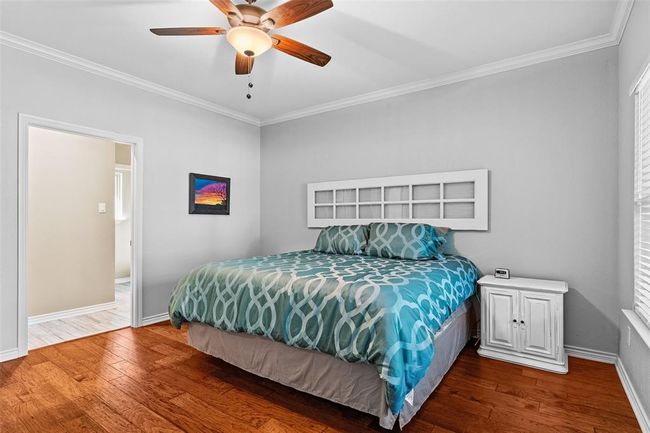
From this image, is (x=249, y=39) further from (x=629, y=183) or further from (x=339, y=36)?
(x=629, y=183)

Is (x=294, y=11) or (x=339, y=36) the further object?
(x=339, y=36)

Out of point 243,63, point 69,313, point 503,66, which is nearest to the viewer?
point 243,63

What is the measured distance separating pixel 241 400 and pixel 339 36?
9.18 feet

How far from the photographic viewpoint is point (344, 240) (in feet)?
12.2

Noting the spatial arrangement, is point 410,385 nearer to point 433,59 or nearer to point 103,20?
point 433,59

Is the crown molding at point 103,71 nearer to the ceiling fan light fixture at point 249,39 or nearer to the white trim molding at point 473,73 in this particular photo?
the white trim molding at point 473,73

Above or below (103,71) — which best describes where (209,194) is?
below

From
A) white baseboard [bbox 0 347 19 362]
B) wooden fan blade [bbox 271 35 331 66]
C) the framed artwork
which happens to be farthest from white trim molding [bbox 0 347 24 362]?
wooden fan blade [bbox 271 35 331 66]

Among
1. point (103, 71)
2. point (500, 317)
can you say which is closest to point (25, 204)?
point (103, 71)

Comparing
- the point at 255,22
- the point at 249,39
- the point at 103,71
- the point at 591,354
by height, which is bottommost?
the point at 591,354

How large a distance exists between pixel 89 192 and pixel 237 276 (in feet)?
10.2

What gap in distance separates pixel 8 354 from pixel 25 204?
1.23m

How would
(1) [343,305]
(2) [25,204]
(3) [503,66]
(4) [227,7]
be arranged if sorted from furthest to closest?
(3) [503,66] < (2) [25,204] < (4) [227,7] < (1) [343,305]

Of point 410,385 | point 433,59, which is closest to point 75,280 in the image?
point 410,385
